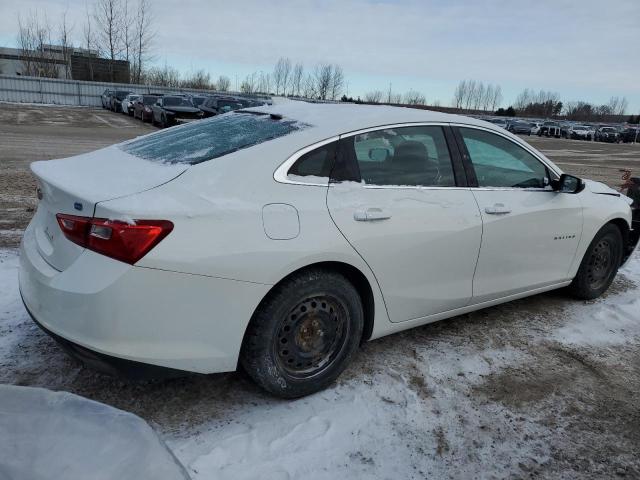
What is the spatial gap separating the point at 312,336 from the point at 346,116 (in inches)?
53.6

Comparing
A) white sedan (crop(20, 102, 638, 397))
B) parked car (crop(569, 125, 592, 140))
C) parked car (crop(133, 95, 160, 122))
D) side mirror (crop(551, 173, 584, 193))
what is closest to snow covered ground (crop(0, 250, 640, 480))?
white sedan (crop(20, 102, 638, 397))

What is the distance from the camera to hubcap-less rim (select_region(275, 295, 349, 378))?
9.69 feet

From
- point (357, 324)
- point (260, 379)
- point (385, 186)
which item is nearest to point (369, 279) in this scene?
point (357, 324)

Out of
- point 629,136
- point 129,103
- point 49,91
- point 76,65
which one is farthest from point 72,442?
point 76,65

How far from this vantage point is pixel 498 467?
2695mm

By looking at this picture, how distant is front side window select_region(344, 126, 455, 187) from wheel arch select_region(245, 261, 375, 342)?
0.53m

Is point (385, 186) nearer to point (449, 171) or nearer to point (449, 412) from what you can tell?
point (449, 171)

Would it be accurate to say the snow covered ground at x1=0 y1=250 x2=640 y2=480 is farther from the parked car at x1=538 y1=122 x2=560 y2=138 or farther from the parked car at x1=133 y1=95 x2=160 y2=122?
the parked car at x1=538 y1=122 x2=560 y2=138

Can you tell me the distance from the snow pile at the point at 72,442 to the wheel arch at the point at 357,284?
1.09 m

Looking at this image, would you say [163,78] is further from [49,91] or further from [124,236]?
[124,236]

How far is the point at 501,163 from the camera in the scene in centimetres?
402

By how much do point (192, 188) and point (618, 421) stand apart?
2.77m

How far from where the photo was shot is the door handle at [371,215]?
9.99ft

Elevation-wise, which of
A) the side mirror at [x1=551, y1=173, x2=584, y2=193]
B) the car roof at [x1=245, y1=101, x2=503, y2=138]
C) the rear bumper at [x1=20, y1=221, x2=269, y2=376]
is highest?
the car roof at [x1=245, y1=101, x2=503, y2=138]
